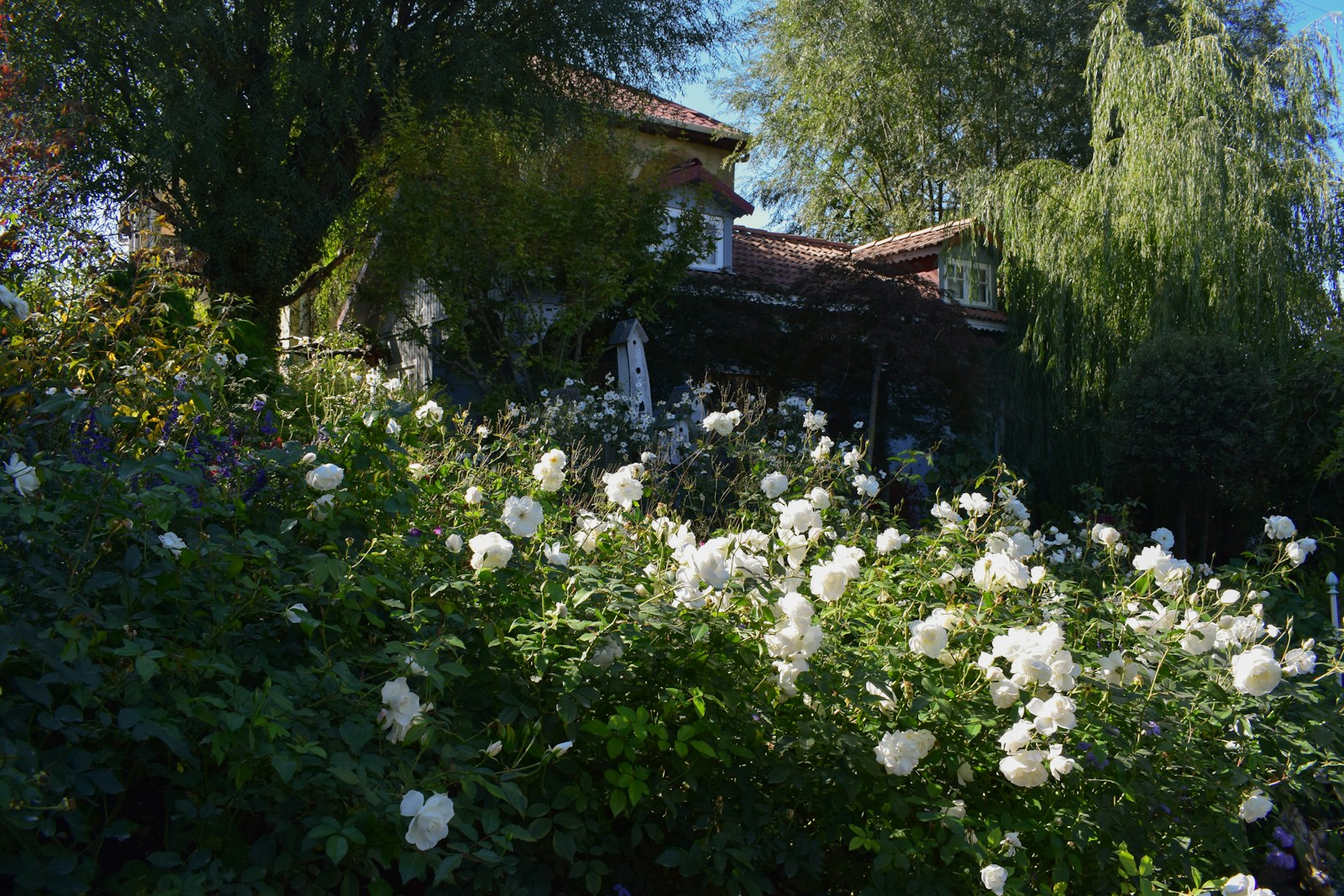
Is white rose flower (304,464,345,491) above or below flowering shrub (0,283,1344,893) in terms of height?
above

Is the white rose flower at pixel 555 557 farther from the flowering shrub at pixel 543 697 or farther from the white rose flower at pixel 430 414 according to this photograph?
the white rose flower at pixel 430 414

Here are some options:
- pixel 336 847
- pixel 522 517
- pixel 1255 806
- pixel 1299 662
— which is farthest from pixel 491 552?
pixel 1299 662

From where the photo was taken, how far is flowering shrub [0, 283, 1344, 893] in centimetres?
191

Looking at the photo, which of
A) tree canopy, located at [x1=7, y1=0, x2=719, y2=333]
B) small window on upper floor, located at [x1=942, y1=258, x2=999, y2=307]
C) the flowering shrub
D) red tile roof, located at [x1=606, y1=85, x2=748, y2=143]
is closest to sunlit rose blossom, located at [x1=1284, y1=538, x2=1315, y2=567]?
the flowering shrub

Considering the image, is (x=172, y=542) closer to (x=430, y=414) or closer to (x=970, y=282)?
(x=430, y=414)

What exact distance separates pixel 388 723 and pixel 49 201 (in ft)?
30.4

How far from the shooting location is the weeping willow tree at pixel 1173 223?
12.1 m

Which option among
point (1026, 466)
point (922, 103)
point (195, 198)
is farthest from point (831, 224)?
point (195, 198)

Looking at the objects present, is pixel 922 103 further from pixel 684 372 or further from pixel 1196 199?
pixel 684 372

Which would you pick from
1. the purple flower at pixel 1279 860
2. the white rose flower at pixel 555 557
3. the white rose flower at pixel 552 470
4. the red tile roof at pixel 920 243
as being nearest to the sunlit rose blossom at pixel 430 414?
the white rose flower at pixel 552 470

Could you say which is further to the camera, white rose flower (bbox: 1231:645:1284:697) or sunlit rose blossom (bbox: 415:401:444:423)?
sunlit rose blossom (bbox: 415:401:444:423)

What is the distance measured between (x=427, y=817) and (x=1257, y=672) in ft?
6.55

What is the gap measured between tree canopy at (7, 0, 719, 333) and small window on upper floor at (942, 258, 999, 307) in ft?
21.1

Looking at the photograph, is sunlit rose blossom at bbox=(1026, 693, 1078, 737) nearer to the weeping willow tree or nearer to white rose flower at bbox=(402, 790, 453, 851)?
white rose flower at bbox=(402, 790, 453, 851)
